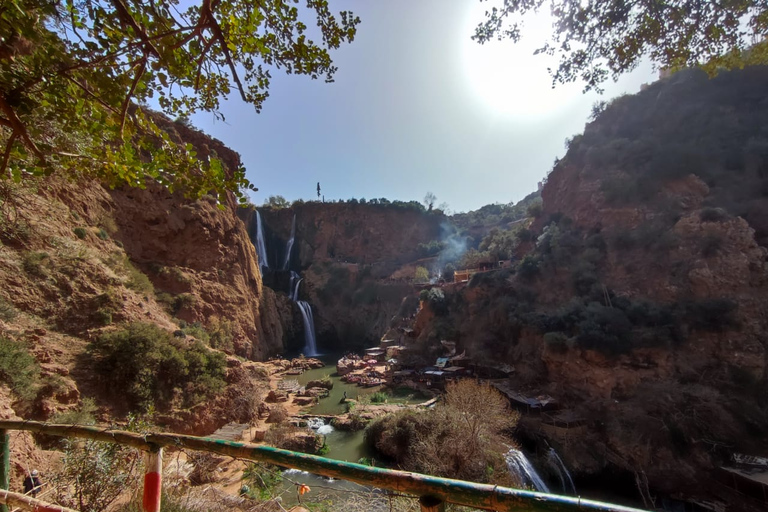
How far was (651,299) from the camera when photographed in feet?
58.9

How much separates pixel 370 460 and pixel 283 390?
9.81 metres

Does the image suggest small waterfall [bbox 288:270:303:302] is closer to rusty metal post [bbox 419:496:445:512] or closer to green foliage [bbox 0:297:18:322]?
green foliage [bbox 0:297:18:322]

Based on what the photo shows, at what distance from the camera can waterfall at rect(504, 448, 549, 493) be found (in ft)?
37.6

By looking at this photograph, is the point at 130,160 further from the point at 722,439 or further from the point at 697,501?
the point at 722,439

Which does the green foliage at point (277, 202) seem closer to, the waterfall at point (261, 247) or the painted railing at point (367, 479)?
the waterfall at point (261, 247)

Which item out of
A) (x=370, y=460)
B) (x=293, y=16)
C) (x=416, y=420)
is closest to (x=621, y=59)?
(x=293, y=16)

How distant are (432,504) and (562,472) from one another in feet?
50.4

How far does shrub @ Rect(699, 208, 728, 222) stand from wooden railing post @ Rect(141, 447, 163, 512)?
2563 cm

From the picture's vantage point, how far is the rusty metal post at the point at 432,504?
3.84ft

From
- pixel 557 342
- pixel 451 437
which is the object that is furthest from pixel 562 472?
pixel 557 342

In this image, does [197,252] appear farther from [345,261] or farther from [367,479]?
[345,261]

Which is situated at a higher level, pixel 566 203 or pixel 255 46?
pixel 566 203

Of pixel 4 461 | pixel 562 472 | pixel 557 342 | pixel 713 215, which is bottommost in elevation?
pixel 562 472

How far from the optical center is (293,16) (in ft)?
10.7
